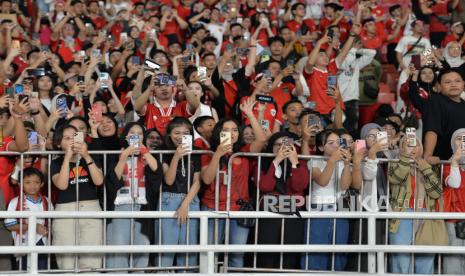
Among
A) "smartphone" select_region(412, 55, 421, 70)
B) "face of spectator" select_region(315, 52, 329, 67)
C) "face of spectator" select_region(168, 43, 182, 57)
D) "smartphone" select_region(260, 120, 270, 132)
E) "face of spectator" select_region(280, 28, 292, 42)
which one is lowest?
"smartphone" select_region(260, 120, 270, 132)

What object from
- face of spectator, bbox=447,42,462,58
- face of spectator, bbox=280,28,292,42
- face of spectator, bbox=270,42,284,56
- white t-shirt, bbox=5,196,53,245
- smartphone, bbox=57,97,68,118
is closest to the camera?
white t-shirt, bbox=5,196,53,245

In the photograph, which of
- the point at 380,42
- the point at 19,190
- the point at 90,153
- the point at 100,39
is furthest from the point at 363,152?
the point at 380,42

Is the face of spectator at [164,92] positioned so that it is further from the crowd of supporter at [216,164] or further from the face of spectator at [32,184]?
the face of spectator at [32,184]

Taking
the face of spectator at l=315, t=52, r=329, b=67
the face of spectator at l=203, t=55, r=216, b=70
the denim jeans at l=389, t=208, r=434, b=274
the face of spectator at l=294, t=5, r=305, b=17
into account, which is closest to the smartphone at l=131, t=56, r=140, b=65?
the face of spectator at l=203, t=55, r=216, b=70

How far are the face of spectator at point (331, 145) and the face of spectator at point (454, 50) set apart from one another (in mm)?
5416

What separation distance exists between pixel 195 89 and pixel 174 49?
327 centimetres

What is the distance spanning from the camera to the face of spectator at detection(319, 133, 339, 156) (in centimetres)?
1115

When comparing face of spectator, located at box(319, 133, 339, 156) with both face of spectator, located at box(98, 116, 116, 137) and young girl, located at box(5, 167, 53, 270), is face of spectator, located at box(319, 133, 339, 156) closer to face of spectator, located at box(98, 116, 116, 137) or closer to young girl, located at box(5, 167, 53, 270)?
face of spectator, located at box(98, 116, 116, 137)

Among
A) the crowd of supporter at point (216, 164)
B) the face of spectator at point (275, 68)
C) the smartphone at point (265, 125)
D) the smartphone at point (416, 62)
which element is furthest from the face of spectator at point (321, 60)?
the smartphone at point (265, 125)

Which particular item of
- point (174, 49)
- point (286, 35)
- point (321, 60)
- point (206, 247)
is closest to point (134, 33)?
point (174, 49)

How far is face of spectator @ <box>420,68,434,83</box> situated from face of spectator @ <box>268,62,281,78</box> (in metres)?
1.84

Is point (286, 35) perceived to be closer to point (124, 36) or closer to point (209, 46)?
point (209, 46)

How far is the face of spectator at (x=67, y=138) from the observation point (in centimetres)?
1084

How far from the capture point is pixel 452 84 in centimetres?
1186
